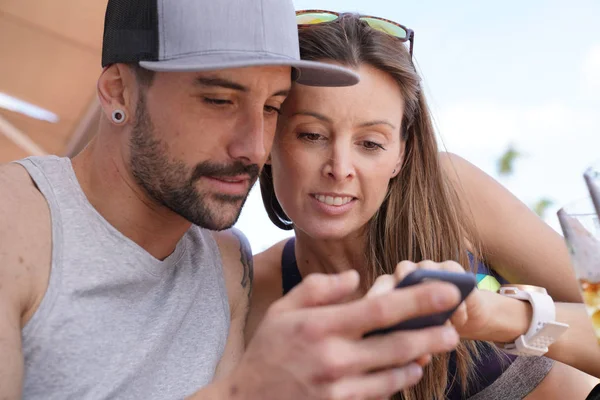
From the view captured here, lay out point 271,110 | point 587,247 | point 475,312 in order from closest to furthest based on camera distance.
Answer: point 587,247, point 475,312, point 271,110

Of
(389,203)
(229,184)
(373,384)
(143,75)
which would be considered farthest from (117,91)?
(373,384)

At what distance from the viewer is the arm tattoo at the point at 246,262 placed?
252cm

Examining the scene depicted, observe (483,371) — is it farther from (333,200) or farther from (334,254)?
(333,200)

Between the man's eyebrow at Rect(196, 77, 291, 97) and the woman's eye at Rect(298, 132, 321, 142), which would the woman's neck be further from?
the man's eyebrow at Rect(196, 77, 291, 97)

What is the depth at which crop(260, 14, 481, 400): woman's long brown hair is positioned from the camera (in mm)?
2457

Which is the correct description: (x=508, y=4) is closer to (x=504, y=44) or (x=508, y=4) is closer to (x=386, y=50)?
(x=504, y=44)

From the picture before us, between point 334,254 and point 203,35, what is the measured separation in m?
1.06

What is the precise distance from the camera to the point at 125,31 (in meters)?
2.01

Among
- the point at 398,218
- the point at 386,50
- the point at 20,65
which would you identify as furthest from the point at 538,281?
the point at 20,65

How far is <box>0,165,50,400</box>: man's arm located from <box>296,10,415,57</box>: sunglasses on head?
120 centimetres

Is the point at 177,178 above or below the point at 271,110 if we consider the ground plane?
below

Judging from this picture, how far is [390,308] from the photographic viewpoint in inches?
39.3

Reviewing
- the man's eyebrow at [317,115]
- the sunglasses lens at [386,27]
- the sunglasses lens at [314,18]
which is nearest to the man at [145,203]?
the man's eyebrow at [317,115]

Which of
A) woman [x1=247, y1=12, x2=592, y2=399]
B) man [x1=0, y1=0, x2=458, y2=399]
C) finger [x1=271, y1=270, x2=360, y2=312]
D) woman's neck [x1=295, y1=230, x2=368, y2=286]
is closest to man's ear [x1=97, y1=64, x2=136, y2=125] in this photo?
man [x1=0, y1=0, x2=458, y2=399]
